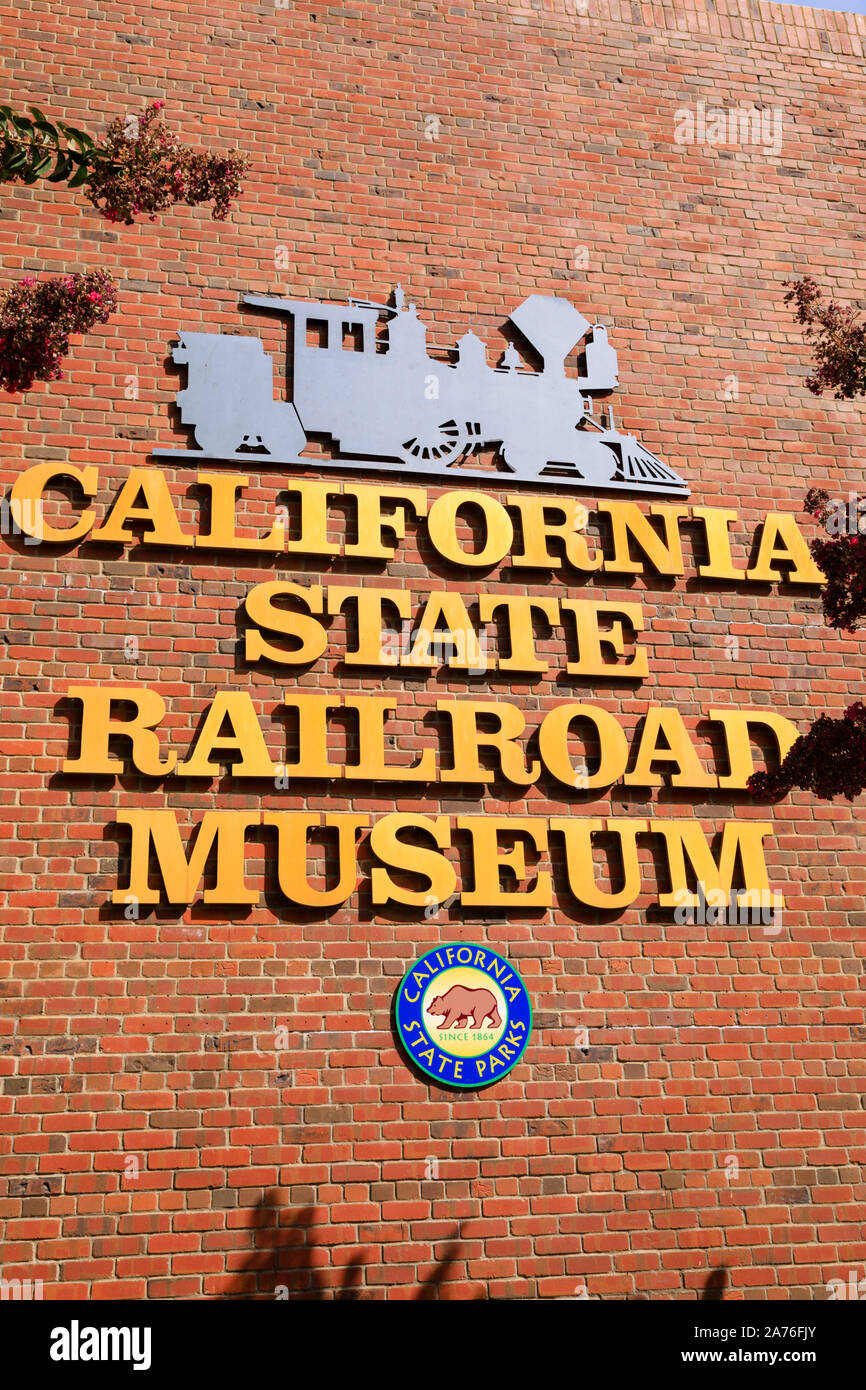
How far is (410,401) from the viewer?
6.39m

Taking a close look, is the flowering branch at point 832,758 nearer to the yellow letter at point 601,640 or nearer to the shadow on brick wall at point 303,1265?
the yellow letter at point 601,640

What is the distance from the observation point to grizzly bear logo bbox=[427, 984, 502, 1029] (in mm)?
5359

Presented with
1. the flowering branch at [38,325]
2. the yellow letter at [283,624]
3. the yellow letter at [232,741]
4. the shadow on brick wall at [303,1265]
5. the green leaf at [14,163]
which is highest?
the green leaf at [14,163]

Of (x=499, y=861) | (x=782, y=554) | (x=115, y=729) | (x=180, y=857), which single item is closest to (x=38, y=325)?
(x=115, y=729)

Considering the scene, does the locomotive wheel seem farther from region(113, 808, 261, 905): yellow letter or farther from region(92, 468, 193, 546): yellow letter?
region(113, 808, 261, 905): yellow letter

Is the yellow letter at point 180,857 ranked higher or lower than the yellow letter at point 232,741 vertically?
lower

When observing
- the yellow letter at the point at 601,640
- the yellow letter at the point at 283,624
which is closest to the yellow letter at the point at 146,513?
the yellow letter at the point at 283,624

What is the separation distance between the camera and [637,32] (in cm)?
762

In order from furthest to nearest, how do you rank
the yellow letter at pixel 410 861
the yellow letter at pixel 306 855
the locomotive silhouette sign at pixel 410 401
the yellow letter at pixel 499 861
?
the locomotive silhouette sign at pixel 410 401 < the yellow letter at pixel 499 861 < the yellow letter at pixel 410 861 < the yellow letter at pixel 306 855

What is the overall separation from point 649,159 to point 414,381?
7.90 feet

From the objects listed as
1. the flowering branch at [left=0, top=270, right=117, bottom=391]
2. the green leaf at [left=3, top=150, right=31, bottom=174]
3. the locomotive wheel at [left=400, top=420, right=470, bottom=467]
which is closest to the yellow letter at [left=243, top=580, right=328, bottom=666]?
the locomotive wheel at [left=400, top=420, right=470, bottom=467]

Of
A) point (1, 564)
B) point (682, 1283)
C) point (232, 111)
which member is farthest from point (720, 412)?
point (682, 1283)

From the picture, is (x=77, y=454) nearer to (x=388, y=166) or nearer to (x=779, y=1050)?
(x=388, y=166)

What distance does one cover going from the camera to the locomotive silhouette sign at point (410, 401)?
6148 mm
